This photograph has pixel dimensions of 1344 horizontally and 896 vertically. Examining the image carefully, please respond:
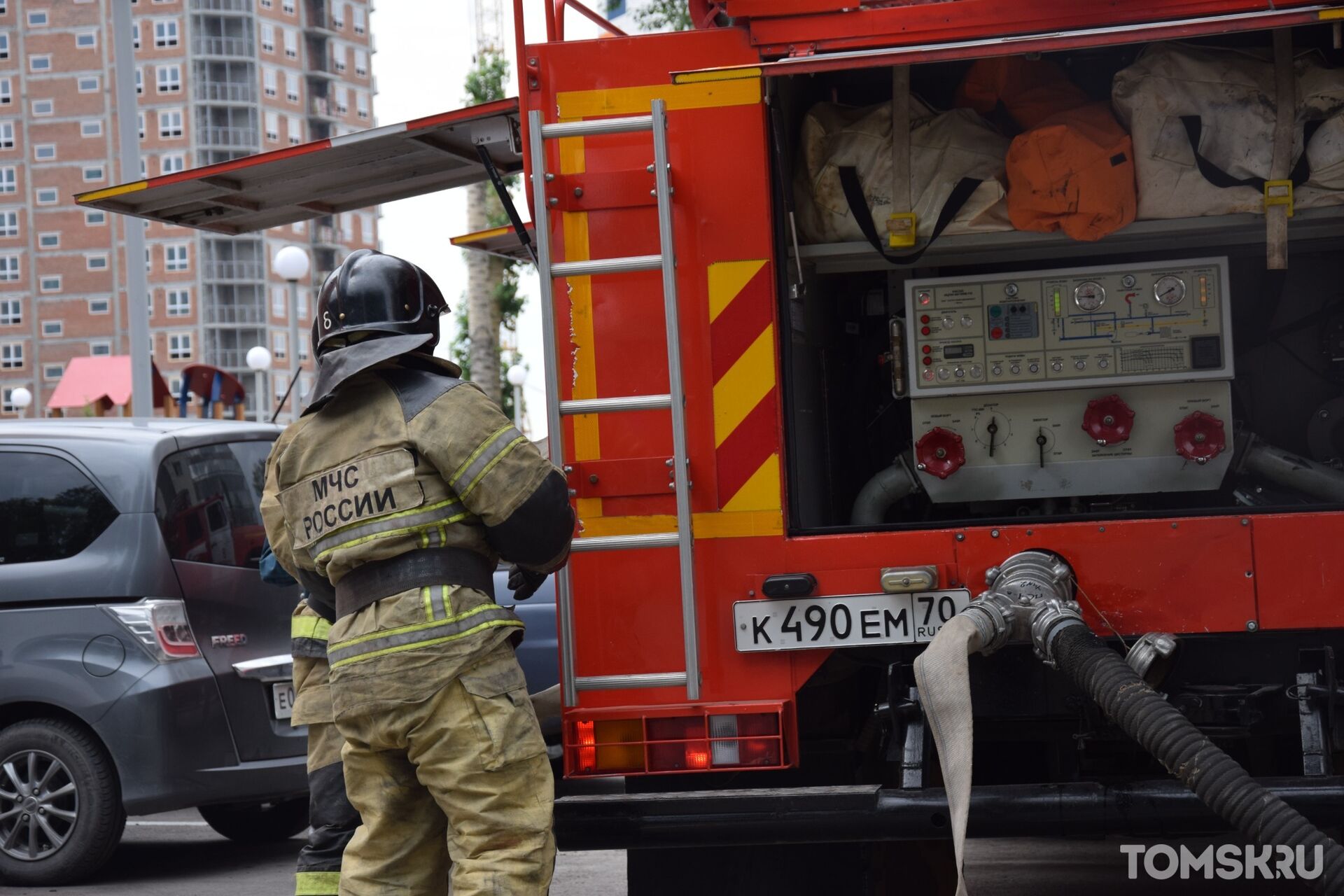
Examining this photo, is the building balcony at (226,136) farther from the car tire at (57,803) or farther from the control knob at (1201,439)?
the control knob at (1201,439)

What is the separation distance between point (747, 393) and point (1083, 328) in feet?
3.07

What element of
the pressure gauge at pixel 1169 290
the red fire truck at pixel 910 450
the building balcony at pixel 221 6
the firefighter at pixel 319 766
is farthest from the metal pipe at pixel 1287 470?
the building balcony at pixel 221 6

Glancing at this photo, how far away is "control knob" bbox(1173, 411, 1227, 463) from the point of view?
4.26 meters

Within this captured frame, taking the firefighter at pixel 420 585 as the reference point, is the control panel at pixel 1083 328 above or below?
above

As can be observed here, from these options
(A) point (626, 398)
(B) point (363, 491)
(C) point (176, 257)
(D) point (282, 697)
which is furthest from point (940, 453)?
(C) point (176, 257)

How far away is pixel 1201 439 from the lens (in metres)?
4.27

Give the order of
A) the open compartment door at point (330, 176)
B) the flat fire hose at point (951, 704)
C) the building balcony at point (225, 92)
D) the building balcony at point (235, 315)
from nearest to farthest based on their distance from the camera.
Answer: the flat fire hose at point (951, 704) < the open compartment door at point (330, 176) < the building balcony at point (235, 315) < the building balcony at point (225, 92)

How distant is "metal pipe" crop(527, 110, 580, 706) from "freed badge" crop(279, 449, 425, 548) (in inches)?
17.0

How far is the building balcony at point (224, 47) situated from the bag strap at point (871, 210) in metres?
91.9

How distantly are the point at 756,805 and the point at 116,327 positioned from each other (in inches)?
3505

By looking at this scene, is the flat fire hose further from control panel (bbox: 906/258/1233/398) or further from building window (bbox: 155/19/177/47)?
building window (bbox: 155/19/177/47)

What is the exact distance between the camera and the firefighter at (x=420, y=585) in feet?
11.8

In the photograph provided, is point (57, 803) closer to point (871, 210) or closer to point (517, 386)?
point (871, 210)
